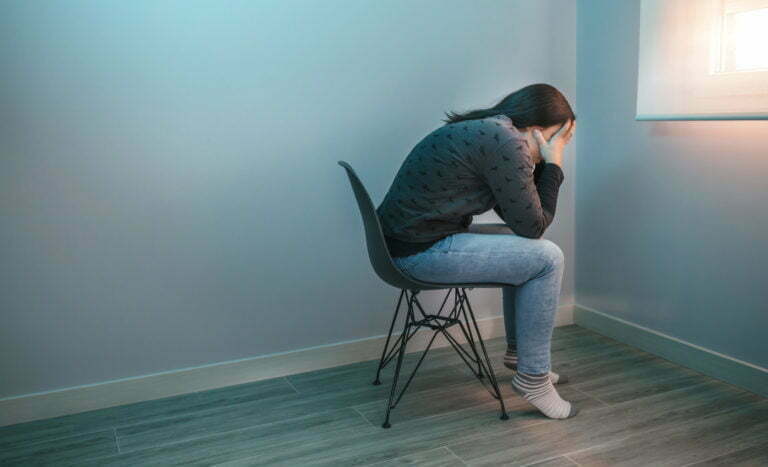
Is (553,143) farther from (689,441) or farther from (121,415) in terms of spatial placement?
(121,415)

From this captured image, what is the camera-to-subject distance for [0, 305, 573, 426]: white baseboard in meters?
2.47

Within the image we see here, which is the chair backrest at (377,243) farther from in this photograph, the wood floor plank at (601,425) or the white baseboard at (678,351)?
the white baseboard at (678,351)

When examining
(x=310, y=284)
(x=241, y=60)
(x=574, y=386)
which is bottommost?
(x=574, y=386)

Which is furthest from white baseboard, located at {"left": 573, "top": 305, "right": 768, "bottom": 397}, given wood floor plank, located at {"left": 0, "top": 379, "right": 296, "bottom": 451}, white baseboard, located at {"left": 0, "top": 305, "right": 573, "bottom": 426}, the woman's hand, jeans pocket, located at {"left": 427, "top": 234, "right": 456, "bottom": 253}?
wood floor plank, located at {"left": 0, "top": 379, "right": 296, "bottom": 451}

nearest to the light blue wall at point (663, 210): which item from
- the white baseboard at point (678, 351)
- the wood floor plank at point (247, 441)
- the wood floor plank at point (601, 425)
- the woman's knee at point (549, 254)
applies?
the white baseboard at point (678, 351)

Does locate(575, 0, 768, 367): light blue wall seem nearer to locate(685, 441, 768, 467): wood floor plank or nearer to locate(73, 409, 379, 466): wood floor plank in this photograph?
locate(685, 441, 768, 467): wood floor plank

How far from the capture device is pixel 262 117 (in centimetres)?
263

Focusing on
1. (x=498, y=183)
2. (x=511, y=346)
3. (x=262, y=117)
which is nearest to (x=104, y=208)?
(x=262, y=117)

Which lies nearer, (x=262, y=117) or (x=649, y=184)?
(x=262, y=117)

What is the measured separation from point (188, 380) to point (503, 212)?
1243 mm

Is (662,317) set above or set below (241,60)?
below

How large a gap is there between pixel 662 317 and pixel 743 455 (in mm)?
832

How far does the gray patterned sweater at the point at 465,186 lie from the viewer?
2146 mm

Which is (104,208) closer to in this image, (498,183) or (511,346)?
(498,183)
